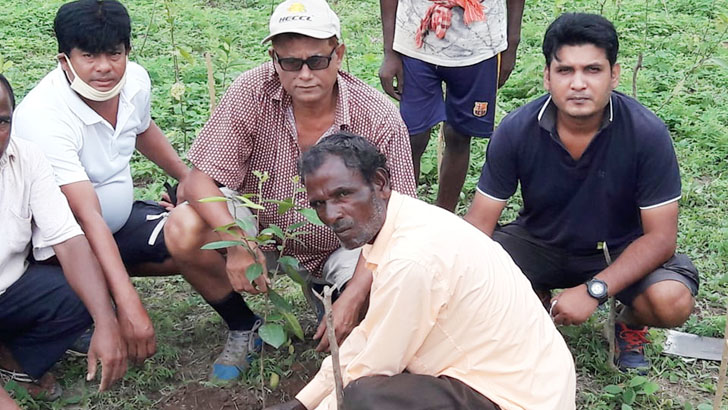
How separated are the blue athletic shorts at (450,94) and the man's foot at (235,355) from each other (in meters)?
1.26

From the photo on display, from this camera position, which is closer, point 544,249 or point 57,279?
point 57,279

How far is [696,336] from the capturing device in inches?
131

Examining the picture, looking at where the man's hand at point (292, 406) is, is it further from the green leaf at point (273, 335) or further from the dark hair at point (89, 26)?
the dark hair at point (89, 26)

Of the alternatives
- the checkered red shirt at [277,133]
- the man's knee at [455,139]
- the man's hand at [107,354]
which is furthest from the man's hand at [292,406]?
the man's knee at [455,139]

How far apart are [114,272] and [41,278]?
269mm

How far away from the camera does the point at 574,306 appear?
2.88m

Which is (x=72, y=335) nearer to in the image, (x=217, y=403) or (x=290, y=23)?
(x=217, y=403)

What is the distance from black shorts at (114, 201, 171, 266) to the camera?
3238mm

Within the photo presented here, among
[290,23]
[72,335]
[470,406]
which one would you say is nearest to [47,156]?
[72,335]

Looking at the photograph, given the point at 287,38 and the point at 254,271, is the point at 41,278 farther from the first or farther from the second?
the point at 287,38

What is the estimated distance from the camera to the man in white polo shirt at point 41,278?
2.71m

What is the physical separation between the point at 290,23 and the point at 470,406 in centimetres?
137

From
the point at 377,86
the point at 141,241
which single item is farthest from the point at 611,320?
the point at 377,86

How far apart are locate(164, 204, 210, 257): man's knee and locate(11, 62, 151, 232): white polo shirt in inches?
12.1
